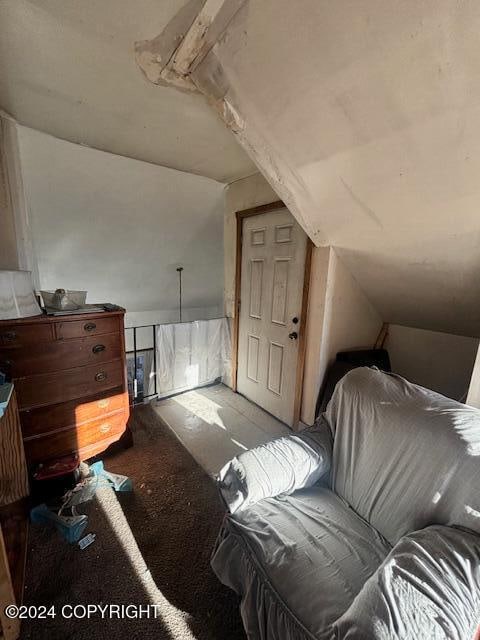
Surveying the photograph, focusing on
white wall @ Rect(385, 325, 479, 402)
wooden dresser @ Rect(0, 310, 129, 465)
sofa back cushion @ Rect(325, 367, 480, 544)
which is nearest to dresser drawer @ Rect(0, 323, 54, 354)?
wooden dresser @ Rect(0, 310, 129, 465)

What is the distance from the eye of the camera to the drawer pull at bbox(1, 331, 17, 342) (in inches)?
56.9

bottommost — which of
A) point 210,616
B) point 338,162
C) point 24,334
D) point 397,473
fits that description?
point 210,616

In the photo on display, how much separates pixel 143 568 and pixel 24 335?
134 cm

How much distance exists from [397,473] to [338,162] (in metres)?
1.40

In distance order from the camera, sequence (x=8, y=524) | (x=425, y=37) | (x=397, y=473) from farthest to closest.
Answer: (x=8, y=524), (x=397, y=473), (x=425, y=37)

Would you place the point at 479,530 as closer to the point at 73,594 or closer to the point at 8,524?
the point at 73,594

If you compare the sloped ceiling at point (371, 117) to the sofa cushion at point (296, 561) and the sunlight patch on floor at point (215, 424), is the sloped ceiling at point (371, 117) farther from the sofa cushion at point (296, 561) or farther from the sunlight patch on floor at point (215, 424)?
the sunlight patch on floor at point (215, 424)

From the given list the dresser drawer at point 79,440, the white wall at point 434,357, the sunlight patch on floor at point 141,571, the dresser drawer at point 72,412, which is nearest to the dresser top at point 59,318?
the dresser drawer at point 72,412

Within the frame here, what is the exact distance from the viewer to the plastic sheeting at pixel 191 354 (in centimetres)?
274

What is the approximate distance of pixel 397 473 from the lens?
1.09 metres

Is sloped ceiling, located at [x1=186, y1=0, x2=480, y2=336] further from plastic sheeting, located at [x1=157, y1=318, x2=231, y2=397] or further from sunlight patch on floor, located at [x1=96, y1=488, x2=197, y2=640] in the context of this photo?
sunlight patch on floor, located at [x1=96, y1=488, x2=197, y2=640]

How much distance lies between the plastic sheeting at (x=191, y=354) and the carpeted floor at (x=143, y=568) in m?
1.11

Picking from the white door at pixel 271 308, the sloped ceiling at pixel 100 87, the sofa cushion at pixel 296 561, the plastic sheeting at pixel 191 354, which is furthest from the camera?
the plastic sheeting at pixel 191 354

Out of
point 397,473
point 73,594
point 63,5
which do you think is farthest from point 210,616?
point 63,5
